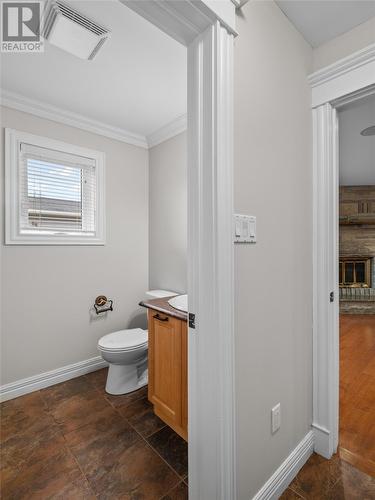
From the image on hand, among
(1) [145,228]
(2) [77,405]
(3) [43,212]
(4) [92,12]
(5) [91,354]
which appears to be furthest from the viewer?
(1) [145,228]

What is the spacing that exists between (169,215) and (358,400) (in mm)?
2329

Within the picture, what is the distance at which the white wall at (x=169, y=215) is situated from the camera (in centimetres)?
258

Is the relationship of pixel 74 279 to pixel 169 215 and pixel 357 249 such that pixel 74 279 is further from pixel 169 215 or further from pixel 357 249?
pixel 357 249

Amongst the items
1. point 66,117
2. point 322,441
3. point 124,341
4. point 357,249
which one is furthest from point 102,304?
point 357,249

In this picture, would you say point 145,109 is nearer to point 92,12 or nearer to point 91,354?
point 92,12

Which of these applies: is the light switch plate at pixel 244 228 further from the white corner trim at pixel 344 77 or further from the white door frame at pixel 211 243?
the white corner trim at pixel 344 77

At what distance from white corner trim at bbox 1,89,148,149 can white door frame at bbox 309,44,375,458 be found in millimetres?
1902

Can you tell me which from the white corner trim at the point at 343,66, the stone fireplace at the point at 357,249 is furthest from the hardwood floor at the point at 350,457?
the stone fireplace at the point at 357,249

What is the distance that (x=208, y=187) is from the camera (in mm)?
969

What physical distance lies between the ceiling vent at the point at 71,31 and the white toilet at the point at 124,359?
2.07 meters

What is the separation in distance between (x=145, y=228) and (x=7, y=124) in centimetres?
154

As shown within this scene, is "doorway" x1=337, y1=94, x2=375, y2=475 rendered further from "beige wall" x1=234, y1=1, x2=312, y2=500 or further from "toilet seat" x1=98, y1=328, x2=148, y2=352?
"toilet seat" x1=98, y1=328, x2=148, y2=352

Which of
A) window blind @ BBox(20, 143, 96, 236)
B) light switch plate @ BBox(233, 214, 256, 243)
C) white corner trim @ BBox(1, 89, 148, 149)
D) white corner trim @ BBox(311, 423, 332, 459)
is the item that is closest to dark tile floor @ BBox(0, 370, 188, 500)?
white corner trim @ BBox(311, 423, 332, 459)

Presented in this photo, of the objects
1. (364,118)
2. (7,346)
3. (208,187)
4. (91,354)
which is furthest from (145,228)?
(364,118)
